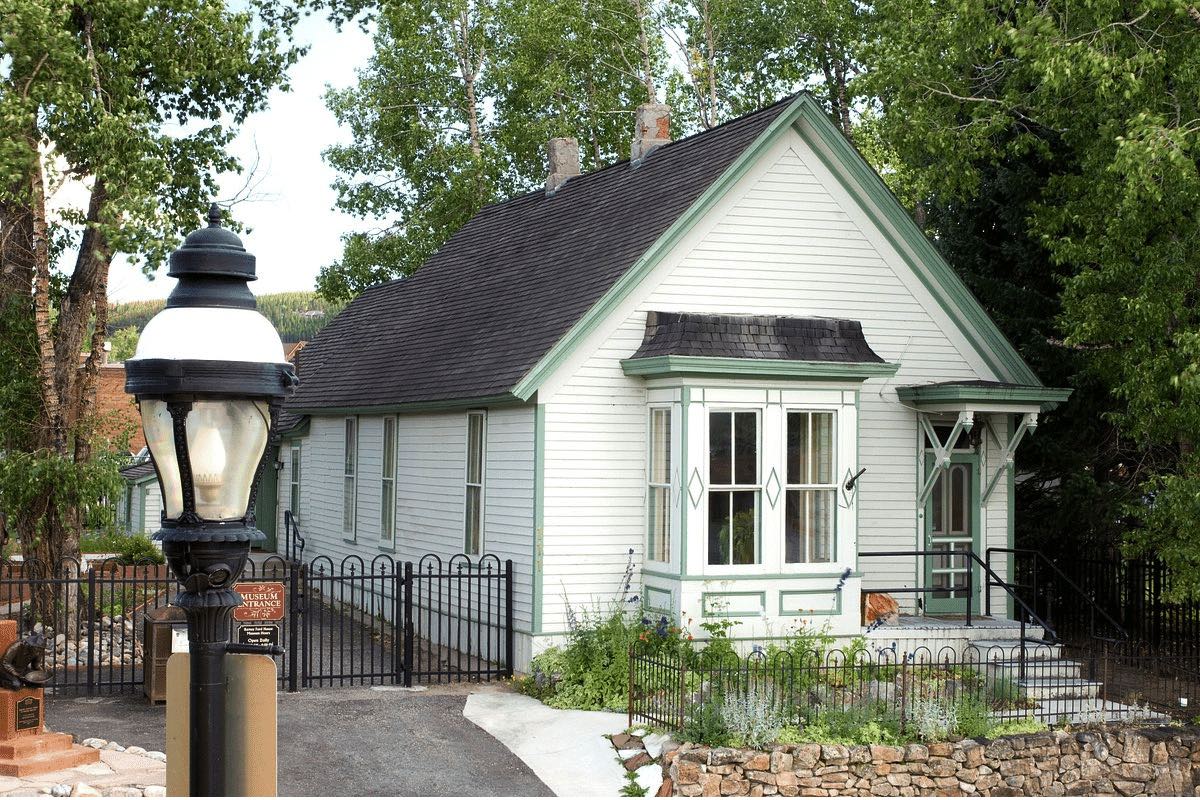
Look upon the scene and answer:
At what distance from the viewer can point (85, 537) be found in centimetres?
3341

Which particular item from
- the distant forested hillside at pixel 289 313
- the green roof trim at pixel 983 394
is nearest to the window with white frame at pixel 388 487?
the green roof trim at pixel 983 394

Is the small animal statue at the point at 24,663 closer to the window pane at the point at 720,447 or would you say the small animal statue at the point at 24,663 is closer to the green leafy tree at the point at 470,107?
the window pane at the point at 720,447

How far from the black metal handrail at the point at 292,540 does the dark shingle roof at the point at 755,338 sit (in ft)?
40.9

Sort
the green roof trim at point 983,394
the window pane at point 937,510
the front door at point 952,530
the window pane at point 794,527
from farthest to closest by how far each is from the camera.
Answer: the window pane at point 937,510
the front door at point 952,530
the green roof trim at point 983,394
the window pane at point 794,527

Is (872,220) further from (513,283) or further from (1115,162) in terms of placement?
(513,283)

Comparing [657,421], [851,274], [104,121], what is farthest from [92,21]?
[851,274]

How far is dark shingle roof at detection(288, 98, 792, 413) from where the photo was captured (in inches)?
635

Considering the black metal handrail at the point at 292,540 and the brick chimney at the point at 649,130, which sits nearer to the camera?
the brick chimney at the point at 649,130

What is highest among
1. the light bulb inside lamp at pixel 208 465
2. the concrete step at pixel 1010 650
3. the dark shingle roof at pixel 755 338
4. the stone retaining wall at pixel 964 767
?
the dark shingle roof at pixel 755 338

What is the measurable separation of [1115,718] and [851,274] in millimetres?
6394

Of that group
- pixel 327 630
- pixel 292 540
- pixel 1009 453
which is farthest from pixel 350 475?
pixel 1009 453

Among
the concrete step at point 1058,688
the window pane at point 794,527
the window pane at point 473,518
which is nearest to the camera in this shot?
the concrete step at point 1058,688

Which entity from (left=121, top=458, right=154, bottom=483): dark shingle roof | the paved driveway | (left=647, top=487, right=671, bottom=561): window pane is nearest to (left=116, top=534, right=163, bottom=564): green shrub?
(left=121, top=458, right=154, bottom=483): dark shingle roof

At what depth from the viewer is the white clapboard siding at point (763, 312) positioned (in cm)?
1533
